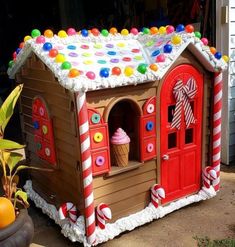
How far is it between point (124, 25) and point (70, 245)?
4.62 metres

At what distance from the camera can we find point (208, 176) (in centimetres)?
390

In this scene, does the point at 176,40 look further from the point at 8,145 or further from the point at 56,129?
the point at 8,145

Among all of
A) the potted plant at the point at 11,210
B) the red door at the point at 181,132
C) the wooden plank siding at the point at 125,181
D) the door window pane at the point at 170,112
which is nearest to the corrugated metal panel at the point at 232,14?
the red door at the point at 181,132

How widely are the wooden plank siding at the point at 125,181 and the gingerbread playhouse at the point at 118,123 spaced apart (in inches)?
0.4

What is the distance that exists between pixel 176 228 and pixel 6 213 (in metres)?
1.76

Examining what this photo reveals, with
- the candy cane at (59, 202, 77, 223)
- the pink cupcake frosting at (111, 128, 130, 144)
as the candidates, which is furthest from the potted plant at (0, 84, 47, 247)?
the pink cupcake frosting at (111, 128, 130, 144)

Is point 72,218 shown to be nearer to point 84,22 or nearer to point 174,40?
point 174,40

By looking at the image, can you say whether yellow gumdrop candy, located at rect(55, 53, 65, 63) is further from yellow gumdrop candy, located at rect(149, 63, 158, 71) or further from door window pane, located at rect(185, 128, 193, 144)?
door window pane, located at rect(185, 128, 193, 144)

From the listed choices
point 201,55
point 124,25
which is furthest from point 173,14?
point 201,55

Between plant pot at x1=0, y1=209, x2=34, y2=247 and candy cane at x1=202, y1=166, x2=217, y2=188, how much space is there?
2.05 meters

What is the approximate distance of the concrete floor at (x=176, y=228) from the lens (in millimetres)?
3371

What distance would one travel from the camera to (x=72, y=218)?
330 centimetres

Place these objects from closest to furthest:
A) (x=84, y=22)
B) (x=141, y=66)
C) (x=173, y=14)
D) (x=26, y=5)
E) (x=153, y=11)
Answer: (x=141, y=66)
(x=173, y=14)
(x=153, y=11)
(x=84, y=22)
(x=26, y=5)

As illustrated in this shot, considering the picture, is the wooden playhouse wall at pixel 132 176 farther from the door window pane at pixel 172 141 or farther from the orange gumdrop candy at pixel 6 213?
the orange gumdrop candy at pixel 6 213
